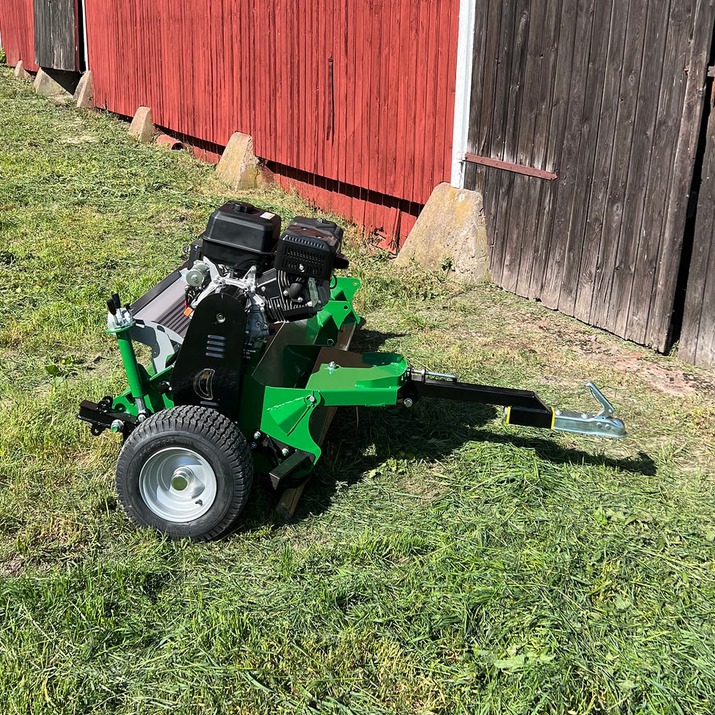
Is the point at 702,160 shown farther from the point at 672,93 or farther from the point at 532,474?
the point at 532,474

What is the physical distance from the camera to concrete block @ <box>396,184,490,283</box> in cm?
740

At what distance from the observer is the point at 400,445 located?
14.6 feet

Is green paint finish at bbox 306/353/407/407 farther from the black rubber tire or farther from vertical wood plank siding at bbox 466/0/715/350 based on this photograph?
vertical wood plank siding at bbox 466/0/715/350

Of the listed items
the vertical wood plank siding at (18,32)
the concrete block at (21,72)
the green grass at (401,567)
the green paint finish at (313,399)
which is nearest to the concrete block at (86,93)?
the vertical wood plank siding at (18,32)

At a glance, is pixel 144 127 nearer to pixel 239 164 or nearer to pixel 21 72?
pixel 239 164

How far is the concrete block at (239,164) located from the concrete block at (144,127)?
293cm

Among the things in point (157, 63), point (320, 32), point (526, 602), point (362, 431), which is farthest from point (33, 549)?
point (157, 63)

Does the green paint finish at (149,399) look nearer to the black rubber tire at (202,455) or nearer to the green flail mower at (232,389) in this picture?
the green flail mower at (232,389)

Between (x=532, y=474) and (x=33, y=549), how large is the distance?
2282 mm

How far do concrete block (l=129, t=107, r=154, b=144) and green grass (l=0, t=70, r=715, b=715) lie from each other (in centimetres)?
870

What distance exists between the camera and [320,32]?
921 cm

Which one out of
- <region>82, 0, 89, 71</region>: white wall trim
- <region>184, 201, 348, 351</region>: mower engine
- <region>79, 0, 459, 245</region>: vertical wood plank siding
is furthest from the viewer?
<region>82, 0, 89, 71</region>: white wall trim

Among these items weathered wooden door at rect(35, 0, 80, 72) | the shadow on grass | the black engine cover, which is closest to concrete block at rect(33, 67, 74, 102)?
weathered wooden door at rect(35, 0, 80, 72)

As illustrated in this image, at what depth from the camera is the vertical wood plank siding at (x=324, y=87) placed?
25.7 ft
